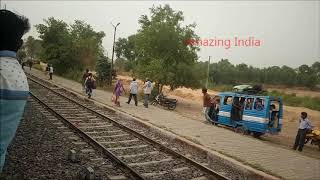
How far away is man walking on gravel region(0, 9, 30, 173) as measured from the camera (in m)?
2.50

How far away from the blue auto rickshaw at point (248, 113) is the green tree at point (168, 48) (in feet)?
50.5

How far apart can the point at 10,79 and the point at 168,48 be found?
32.5 m

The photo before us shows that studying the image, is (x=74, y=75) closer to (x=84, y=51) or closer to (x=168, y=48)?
(x=84, y=51)

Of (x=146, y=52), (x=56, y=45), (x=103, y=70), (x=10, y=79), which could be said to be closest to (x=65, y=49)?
(x=56, y=45)

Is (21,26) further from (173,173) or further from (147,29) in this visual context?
(147,29)

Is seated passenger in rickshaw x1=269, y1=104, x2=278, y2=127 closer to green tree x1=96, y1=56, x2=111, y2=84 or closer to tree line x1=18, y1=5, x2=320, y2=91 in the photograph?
tree line x1=18, y1=5, x2=320, y2=91

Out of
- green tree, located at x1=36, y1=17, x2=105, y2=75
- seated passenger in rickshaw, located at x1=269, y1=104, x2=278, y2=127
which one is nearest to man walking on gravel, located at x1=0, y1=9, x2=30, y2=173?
seated passenger in rickshaw, located at x1=269, y1=104, x2=278, y2=127

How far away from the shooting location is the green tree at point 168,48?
34.2 metres

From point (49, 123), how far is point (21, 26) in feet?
36.4

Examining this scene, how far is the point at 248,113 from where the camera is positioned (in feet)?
55.3

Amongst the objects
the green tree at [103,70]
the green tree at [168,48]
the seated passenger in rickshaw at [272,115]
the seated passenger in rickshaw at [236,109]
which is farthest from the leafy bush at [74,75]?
the seated passenger in rickshaw at [272,115]

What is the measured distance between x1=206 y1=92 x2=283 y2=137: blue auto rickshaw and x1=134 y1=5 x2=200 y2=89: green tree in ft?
50.5

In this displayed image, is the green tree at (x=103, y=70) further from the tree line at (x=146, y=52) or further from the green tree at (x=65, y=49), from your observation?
the green tree at (x=65, y=49)

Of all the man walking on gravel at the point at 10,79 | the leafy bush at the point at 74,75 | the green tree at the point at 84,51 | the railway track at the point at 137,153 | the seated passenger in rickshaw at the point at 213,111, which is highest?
the green tree at the point at 84,51
